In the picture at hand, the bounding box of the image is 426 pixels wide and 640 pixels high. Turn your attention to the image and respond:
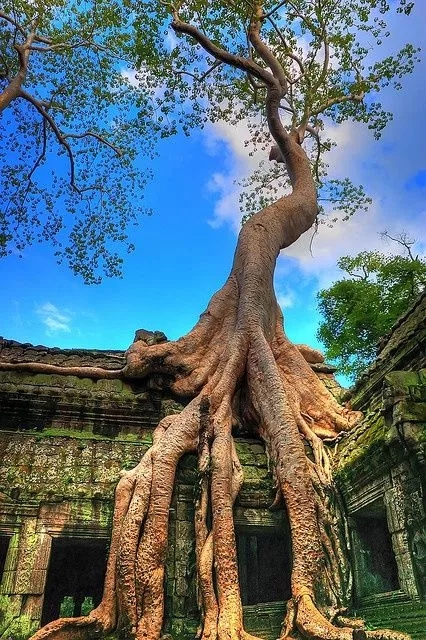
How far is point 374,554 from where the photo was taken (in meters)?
4.65

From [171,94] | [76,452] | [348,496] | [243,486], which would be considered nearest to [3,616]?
[76,452]

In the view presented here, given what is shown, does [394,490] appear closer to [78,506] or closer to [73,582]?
[78,506]

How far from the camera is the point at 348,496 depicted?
187 inches

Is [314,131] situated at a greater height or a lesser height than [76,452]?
greater

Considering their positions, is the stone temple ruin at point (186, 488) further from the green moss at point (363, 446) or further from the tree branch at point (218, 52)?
the tree branch at point (218, 52)

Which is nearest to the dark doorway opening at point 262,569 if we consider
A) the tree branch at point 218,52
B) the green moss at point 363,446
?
the green moss at point 363,446

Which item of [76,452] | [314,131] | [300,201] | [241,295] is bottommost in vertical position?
[76,452]

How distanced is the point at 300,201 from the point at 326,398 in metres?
3.90

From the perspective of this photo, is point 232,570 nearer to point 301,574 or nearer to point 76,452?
point 301,574

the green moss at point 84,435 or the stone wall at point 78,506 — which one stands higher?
the green moss at point 84,435

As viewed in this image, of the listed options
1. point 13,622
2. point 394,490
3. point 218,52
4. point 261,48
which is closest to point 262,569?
point 394,490

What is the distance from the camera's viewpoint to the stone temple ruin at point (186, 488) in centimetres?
388

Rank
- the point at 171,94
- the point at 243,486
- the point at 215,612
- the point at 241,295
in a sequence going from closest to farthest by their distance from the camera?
1. the point at 215,612
2. the point at 243,486
3. the point at 241,295
4. the point at 171,94

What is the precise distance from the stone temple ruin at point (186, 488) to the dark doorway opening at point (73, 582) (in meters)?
0.37
